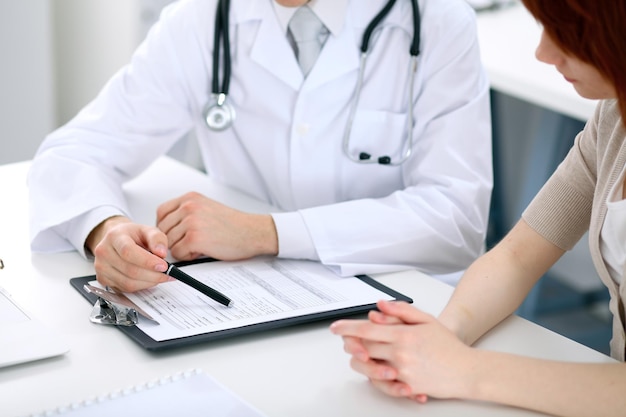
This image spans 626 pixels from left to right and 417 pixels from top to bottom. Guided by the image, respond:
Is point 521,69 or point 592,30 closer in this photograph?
point 592,30

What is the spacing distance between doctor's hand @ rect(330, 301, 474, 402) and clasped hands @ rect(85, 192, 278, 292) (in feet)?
1.02

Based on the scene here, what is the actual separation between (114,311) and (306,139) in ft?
1.77

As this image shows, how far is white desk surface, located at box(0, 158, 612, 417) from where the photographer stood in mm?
964

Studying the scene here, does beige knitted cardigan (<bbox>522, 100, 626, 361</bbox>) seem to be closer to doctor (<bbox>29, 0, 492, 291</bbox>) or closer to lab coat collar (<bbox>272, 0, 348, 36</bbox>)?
doctor (<bbox>29, 0, 492, 291</bbox>)

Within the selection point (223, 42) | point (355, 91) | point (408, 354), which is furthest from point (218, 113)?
point (408, 354)

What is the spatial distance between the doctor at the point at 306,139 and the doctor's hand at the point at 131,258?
0.09 meters

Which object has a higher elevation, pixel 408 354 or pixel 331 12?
pixel 331 12

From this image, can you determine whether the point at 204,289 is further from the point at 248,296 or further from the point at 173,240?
the point at 173,240

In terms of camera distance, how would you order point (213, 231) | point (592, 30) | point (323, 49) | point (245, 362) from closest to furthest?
point (592, 30), point (245, 362), point (213, 231), point (323, 49)

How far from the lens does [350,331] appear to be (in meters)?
0.99

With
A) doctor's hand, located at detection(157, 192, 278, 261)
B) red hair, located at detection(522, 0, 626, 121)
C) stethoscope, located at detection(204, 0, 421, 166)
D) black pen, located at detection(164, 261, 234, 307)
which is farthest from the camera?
stethoscope, located at detection(204, 0, 421, 166)

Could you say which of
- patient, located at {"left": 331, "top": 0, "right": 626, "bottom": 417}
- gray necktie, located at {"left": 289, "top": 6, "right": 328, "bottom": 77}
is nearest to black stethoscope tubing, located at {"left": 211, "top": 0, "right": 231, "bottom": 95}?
gray necktie, located at {"left": 289, "top": 6, "right": 328, "bottom": 77}

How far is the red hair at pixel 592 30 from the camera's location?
2.90 feet

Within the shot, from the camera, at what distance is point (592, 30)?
90cm
